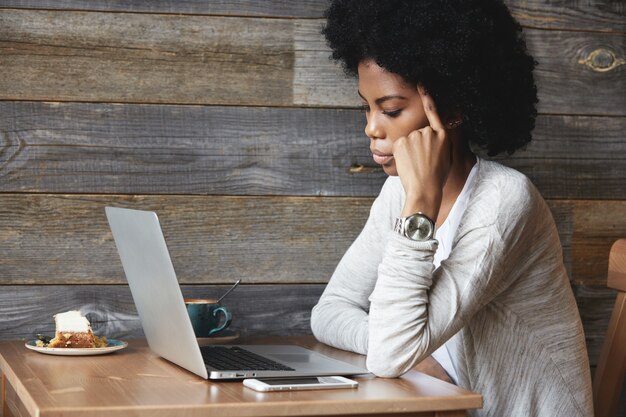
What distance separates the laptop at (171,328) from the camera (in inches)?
47.0

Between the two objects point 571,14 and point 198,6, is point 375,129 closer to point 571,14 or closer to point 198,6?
point 198,6

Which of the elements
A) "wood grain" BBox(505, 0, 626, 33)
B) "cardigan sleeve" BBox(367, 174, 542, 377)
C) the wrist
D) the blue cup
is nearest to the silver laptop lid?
the blue cup

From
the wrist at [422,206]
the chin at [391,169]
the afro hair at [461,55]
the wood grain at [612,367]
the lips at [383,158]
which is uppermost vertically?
the afro hair at [461,55]

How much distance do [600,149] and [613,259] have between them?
1.14 ft

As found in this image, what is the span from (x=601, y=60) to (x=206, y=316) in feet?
3.39

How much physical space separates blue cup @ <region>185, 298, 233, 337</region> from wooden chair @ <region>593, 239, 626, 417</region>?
0.70 metres

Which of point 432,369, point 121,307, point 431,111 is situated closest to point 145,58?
point 121,307

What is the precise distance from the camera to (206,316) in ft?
5.19

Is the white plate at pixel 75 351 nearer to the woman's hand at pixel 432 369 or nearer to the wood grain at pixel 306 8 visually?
the woman's hand at pixel 432 369

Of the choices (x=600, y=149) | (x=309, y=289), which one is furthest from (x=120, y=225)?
(x=600, y=149)

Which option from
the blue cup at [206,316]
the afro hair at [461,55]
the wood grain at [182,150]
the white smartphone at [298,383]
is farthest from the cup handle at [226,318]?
the afro hair at [461,55]

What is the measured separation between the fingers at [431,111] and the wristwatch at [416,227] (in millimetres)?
193

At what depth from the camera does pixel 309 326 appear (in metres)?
1.86

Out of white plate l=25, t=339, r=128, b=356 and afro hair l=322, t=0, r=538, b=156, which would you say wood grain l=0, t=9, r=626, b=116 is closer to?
afro hair l=322, t=0, r=538, b=156
